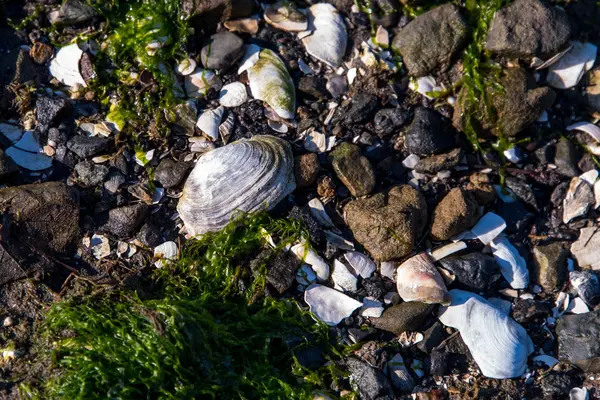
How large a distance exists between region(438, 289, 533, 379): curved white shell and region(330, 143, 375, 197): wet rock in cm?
90

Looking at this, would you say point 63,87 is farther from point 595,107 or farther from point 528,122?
point 595,107

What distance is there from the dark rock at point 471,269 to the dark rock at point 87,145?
2408 mm

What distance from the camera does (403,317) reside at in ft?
13.2

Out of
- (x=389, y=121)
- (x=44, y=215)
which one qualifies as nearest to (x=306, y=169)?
(x=389, y=121)

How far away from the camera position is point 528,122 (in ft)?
14.5

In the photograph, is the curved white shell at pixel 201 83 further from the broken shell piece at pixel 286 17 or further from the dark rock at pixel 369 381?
the dark rock at pixel 369 381

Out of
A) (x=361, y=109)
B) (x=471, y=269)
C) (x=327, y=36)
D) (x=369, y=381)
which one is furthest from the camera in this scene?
(x=327, y=36)

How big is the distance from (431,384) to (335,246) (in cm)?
106

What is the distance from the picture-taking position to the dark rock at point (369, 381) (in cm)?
389

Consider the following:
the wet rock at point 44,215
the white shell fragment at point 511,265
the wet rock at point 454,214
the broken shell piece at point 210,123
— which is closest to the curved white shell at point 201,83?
the broken shell piece at point 210,123

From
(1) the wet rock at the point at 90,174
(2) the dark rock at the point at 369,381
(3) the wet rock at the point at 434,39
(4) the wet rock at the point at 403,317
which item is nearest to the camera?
(2) the dark rock at the point at 369,381

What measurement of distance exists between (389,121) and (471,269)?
114cm

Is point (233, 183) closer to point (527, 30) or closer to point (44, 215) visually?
point (44, 215)

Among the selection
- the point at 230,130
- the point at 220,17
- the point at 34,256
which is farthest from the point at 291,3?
the point at 34,256
